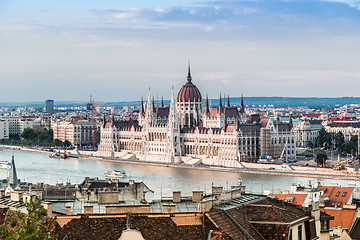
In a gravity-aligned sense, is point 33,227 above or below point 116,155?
above

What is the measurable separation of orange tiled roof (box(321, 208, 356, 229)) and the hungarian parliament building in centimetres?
4995

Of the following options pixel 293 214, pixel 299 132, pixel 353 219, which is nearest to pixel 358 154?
pixel 299 132

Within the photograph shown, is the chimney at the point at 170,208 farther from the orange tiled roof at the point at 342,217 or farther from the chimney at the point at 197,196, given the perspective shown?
the orange tiled roof at the point at 342,217

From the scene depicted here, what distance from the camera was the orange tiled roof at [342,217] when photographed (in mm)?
14922

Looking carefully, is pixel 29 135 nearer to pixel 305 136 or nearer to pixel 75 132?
pixel 75 132

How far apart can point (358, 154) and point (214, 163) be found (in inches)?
507

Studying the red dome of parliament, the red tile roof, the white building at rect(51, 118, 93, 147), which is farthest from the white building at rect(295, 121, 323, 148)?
the red tile roof

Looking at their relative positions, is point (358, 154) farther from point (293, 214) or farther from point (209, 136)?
point (293, 214)

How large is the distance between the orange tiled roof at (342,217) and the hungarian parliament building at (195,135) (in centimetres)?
4995

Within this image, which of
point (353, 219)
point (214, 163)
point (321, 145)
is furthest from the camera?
point (321, 145)

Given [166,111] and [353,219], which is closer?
[353,219]

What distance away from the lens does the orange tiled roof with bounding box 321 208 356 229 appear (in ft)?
49.0

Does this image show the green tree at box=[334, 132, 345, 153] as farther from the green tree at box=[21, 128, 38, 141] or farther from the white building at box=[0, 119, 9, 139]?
the white building at box=[0, 119, 9, 139]

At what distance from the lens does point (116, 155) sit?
8362 cm
